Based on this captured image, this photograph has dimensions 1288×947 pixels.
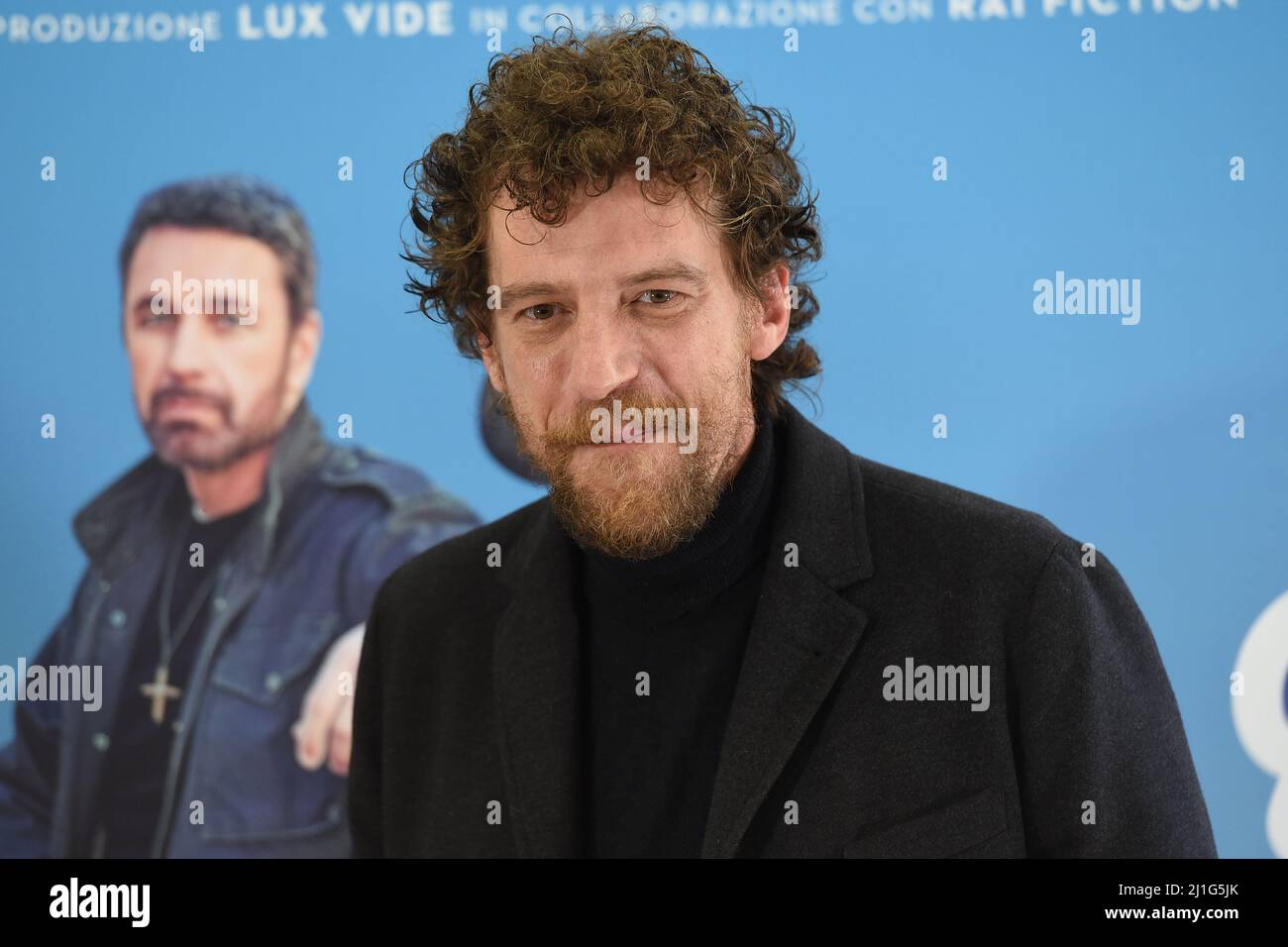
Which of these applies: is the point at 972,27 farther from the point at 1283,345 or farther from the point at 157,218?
the point at 157,218

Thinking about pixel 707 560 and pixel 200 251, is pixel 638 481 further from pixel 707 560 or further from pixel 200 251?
pixel 200 251

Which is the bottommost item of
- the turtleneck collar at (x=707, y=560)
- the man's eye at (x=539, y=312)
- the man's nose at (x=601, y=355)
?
the turtleneck collar at (x=707, y=560)

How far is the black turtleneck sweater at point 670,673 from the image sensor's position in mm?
1674

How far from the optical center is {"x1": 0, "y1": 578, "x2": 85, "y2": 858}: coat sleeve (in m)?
3.07

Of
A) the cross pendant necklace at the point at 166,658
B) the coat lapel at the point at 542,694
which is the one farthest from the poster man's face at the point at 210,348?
the coat lapel at the point at 542,694

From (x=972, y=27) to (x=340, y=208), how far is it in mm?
1569

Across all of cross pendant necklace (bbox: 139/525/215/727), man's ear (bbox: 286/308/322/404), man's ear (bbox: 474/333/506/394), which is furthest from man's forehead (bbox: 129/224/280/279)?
man's ear (bbox: 474/333/506/394)

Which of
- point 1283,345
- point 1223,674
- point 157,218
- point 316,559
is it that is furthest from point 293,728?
point 1283,345

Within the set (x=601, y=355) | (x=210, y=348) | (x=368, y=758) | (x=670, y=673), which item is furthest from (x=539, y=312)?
(x=210, y=348)

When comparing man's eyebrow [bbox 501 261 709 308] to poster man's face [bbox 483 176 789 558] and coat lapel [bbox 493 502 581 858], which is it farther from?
coat lapel [bbox 493 502 581 858]

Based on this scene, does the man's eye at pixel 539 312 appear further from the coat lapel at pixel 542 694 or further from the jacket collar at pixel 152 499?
the jacket collar at pixel 152 499

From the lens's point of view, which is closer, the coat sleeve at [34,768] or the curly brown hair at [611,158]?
the curly brown hair at [611,158]

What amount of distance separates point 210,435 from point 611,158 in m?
1.75

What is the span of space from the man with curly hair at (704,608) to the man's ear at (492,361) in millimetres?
17
